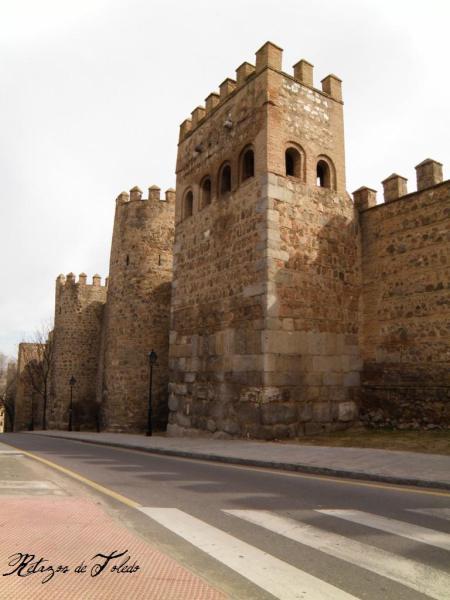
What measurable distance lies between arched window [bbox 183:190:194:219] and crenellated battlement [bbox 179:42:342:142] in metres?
2.54

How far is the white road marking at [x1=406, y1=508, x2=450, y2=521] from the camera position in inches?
188

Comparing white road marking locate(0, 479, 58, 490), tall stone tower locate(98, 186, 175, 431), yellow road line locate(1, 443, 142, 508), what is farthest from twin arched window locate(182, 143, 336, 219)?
white road marking locate(0, 479, 58, 490)

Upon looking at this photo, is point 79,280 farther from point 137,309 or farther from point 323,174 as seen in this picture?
point 323,174

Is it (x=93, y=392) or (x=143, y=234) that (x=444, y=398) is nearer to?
(x=143, y=234)

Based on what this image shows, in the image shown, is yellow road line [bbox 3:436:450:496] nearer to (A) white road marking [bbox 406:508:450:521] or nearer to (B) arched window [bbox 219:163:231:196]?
(A) white road marking [bbox 406:508:450:521]

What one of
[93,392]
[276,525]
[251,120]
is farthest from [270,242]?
[93,392]

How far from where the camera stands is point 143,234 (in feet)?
81.2

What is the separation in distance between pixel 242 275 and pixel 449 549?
10.4 meters

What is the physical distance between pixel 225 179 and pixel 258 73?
134 inches

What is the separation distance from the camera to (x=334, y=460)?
844 centimetres

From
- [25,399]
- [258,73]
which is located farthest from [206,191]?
[25,399]

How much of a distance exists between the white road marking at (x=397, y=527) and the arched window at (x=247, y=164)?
11461 mm

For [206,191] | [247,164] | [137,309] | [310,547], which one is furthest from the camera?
[137,309]

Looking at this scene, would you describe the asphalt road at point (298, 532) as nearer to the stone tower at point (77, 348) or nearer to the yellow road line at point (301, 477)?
the yellow road line at point (301, 477)
